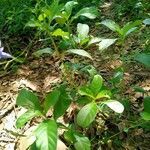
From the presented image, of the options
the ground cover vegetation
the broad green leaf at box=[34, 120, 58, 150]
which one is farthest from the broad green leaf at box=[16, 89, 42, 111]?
the broad green leaf at box=[34, 120, 58, 150]

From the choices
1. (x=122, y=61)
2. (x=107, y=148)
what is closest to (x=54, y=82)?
(x=122, y=61)

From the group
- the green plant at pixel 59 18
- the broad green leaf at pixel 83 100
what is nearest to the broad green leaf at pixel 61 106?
the broad green leaf at pixel 83 100

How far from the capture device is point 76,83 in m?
2.07

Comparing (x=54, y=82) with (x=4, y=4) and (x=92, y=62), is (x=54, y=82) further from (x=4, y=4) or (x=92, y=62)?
(x=4, y=4)

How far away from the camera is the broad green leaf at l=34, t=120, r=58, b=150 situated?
1403mm

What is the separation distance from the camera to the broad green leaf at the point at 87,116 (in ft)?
5.00

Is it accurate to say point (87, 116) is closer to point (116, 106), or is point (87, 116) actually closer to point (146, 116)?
point (116, 106)

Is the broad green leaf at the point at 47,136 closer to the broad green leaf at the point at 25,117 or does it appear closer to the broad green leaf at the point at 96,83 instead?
the broad green leaf at the point at 25,117

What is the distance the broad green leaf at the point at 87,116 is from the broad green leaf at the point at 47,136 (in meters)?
0.11

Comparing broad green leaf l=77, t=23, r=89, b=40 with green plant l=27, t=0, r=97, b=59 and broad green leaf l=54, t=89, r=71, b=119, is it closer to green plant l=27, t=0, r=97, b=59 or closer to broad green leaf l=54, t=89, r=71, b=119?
green plant l=27, t=0, r=97, b=59

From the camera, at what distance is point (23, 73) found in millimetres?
2264

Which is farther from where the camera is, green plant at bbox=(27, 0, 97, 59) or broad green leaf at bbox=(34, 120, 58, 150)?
green plant at bbox=(27, 0, 97, 59)

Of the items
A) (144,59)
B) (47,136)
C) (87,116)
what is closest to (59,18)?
(144,59)

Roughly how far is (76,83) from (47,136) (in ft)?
2.17
